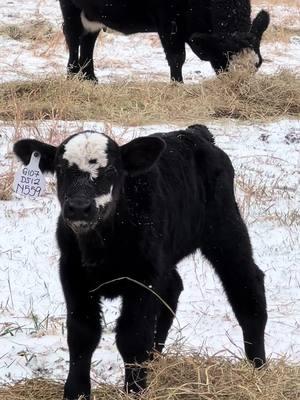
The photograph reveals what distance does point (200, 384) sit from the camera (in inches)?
151

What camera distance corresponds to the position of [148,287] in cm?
387

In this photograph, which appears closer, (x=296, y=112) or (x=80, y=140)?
(x=80, y=140)

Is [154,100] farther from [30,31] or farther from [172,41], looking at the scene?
[30,31]

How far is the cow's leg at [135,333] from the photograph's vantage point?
3.86 meters

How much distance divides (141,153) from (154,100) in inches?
205

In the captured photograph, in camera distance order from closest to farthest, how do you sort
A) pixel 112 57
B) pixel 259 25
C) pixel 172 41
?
1. pixel 259 25
2. pixel 172 41
3. pixel 112 57

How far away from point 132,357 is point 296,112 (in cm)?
583

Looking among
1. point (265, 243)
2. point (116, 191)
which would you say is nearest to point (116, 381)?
point (116, 191)

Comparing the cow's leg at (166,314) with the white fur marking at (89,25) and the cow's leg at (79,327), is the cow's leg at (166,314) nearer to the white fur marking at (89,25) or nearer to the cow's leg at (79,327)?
the cow's leg at (79,327)

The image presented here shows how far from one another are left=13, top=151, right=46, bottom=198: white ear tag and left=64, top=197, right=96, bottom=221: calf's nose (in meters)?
0.59

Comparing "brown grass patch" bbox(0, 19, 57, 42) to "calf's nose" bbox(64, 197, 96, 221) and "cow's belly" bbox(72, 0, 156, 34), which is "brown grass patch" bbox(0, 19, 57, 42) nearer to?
"cow's belly" bbox(72, 0, 156, 34)

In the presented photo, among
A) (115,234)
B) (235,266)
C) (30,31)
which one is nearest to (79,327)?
(115,234)

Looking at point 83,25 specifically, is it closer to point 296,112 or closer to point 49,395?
point 296,112

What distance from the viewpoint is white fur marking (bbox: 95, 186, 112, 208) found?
3.71m
